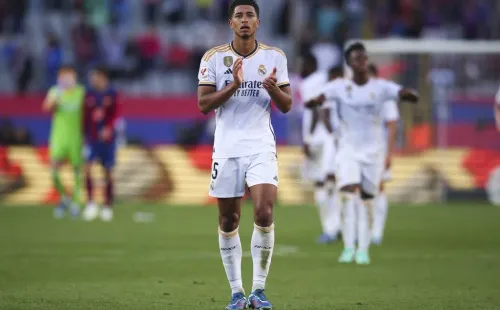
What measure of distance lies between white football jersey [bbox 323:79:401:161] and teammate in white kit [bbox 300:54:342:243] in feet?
7.99

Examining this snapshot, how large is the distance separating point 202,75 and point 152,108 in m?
21.1

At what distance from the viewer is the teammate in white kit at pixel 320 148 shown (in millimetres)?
17219

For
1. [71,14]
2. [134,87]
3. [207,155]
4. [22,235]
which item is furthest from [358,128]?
[71,14]

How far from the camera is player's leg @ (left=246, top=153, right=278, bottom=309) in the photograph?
9.61m

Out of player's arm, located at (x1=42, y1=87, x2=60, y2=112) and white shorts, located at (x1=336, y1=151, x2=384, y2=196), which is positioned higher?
white shorts, located at (x1=336, y1=151, x2=384, y2=196)

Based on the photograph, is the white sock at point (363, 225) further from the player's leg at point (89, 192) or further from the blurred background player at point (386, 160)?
the player's leg at point (89, 192)

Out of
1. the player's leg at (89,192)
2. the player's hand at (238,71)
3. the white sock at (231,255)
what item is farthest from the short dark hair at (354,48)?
the player's leg at (89,192)

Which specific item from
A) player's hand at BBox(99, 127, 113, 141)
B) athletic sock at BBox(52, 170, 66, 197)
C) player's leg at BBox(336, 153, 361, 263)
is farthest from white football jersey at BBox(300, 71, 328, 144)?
athletic sock at BBox(52, 170, 66, 197)

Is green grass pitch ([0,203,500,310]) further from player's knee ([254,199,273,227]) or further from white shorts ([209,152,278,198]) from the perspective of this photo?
white shorts ([209,152,278,198])

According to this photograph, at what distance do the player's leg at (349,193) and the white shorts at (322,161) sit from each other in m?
3.17

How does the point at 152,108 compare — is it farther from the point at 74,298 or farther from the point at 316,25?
the point at 74,298

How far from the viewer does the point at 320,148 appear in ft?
59.6

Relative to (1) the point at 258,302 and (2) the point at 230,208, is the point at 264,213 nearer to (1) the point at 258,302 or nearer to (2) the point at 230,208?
(2) the point at 230,208

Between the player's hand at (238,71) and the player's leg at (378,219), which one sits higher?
the player's hand at (238,71)
